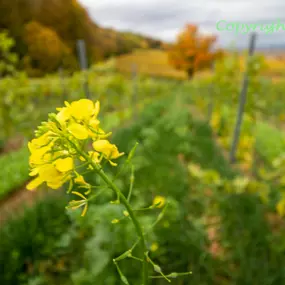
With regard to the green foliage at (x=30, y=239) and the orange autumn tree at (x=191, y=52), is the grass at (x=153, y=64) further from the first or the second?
the green foliage at (x=30, y=239)

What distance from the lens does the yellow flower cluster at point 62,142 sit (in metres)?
0.53

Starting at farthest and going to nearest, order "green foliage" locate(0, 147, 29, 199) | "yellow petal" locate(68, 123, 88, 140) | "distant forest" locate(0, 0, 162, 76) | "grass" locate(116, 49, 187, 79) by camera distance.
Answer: "grass" locate(116, 49, 187, 79), "distant forest" locate(0, 0, 162, 76), "green foliage" locate(0, 147, 29, 199), "yellow petal" locate(68, 123, 88, 140)

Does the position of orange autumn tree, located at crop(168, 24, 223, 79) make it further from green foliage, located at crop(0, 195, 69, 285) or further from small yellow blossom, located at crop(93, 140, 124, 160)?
small yellow blossom, located at crop(93, 140, 124, 160)

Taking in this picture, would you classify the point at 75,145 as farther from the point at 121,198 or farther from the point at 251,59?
the point at 251,59

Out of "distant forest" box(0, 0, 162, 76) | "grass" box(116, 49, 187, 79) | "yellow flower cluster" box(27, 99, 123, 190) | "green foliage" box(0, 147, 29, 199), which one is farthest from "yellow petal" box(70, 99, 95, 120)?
"grass" box(116, 49, 187, 79)

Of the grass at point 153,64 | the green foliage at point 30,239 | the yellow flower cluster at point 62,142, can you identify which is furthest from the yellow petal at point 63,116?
the grass at point 153,64

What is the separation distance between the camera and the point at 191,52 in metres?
19.3

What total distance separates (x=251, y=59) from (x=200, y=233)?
220 cm

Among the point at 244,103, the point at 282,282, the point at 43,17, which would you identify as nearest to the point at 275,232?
the point at 282,282

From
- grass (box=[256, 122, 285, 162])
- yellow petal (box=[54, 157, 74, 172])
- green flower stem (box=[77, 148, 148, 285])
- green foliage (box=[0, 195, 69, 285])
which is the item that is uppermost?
yellow petal (box=[54, 157, 74, 172])

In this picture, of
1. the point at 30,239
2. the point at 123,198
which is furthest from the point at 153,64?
the point at 123,198

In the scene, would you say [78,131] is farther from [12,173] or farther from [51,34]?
[51,34]

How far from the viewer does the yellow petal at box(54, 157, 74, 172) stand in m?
0.54

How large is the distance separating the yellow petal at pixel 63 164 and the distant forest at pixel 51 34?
6383 millimetres
